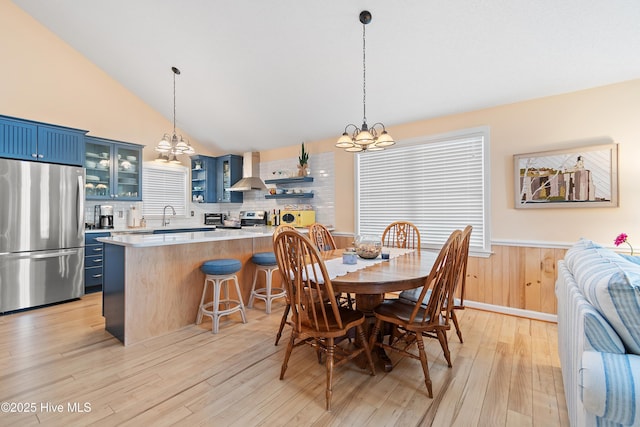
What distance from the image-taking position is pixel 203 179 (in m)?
5.86

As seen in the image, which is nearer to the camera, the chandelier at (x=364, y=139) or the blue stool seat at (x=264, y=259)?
the chandelier at (x=364, y=139)

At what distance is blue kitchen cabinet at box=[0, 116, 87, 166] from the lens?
3.25 m

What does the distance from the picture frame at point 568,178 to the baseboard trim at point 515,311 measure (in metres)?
1.14

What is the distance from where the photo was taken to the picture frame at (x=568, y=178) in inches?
108

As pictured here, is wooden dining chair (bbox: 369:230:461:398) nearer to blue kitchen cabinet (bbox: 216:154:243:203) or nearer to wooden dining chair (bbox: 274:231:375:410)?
wooden dining chair (bbox: 274:231:375:410)

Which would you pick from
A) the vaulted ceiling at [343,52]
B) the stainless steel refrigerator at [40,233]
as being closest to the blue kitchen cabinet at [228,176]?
Answer: the vaulted ceiling at [343,52]

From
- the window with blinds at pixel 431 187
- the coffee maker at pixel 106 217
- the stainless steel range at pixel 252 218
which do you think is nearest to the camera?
the window with blinds at pixel 431 187

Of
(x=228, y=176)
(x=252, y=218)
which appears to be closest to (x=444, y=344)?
(x=252, y=218)

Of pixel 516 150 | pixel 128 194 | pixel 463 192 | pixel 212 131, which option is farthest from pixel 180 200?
pixel 516 150

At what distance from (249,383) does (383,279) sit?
1.12 m

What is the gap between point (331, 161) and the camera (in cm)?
473

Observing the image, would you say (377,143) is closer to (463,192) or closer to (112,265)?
(463,192)

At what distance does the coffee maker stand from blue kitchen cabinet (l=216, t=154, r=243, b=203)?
6.31ft

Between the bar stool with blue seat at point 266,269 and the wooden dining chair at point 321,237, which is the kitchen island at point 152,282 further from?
the wooden dining chair at point 321,237
